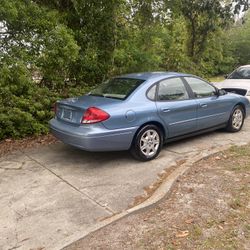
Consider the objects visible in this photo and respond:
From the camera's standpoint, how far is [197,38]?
44.0 feet

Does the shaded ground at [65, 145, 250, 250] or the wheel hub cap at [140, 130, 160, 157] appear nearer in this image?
the shaded ground at [65, 145, 250, 250]

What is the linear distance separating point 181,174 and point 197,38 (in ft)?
31.9

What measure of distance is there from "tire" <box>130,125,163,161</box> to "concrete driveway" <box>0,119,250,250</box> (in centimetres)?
13

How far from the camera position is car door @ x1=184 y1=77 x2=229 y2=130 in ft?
20.9

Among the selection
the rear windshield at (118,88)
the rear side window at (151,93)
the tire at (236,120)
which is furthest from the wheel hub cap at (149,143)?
the tire at (236,120)

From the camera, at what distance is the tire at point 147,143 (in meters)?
5.41

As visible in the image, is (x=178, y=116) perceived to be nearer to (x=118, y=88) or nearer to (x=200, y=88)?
(x=200, y=88)

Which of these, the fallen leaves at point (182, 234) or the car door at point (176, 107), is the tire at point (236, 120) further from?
the fallen leaves at point (182, 234)

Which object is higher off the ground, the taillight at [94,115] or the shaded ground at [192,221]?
the taillight at [94,115]

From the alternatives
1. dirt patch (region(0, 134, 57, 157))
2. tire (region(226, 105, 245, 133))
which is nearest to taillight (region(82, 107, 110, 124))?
dirt patch (region(0, 134, 57, 157))

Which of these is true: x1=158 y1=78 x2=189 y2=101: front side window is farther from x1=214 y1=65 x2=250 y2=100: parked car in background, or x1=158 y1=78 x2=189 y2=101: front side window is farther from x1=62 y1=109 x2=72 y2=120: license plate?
x1=214 y1=65 x2=250 y2=100: parked car in background

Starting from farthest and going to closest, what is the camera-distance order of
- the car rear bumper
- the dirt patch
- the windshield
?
the windshield < the dirt patch < the car rear bumper

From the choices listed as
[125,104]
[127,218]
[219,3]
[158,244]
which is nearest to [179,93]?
[125,104]

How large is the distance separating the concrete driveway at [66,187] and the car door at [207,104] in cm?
42
